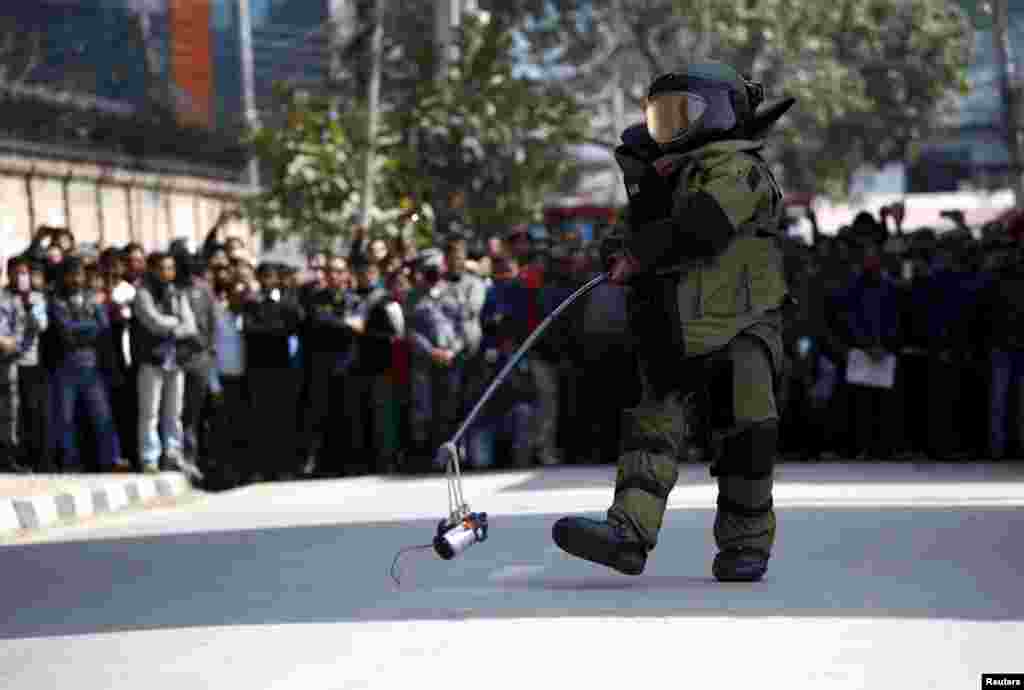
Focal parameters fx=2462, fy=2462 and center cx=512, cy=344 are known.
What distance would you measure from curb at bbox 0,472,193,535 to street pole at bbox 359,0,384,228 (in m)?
9.23

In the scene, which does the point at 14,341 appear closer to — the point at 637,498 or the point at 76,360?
the point at 76,360

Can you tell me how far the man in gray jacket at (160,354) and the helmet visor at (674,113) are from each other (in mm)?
9912

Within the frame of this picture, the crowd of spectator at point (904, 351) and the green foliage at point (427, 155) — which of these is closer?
the crowd of spectator at point (904, 351)

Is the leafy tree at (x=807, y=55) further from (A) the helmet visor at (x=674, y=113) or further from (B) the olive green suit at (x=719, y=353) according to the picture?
(B) the olive green suit at (x=719, y=353)

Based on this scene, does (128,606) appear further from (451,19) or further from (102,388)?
(451,19)

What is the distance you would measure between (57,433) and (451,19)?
1442 centimetres

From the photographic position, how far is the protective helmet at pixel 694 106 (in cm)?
895

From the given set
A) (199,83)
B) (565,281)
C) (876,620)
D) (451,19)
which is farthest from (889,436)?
(199,83)

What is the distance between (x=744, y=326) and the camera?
8844mm

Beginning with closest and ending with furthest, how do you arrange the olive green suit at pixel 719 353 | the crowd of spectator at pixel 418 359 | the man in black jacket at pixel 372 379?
1. the olive green suit at pixel 719 353
2. the crowd of spectator at pixel 418 359
3. the man in black jacket at pixel 372 379

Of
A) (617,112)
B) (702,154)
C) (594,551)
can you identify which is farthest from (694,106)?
(617,112)

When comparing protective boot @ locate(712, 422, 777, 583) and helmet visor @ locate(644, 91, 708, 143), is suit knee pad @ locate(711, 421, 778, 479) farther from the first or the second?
helmet visor @ locate(644, 91, 708, 143)

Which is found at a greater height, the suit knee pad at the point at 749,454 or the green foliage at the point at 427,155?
the green foliage at the point at 427,155

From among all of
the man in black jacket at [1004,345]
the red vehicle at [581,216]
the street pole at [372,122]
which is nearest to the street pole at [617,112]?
the red vehicle at [581,216]
